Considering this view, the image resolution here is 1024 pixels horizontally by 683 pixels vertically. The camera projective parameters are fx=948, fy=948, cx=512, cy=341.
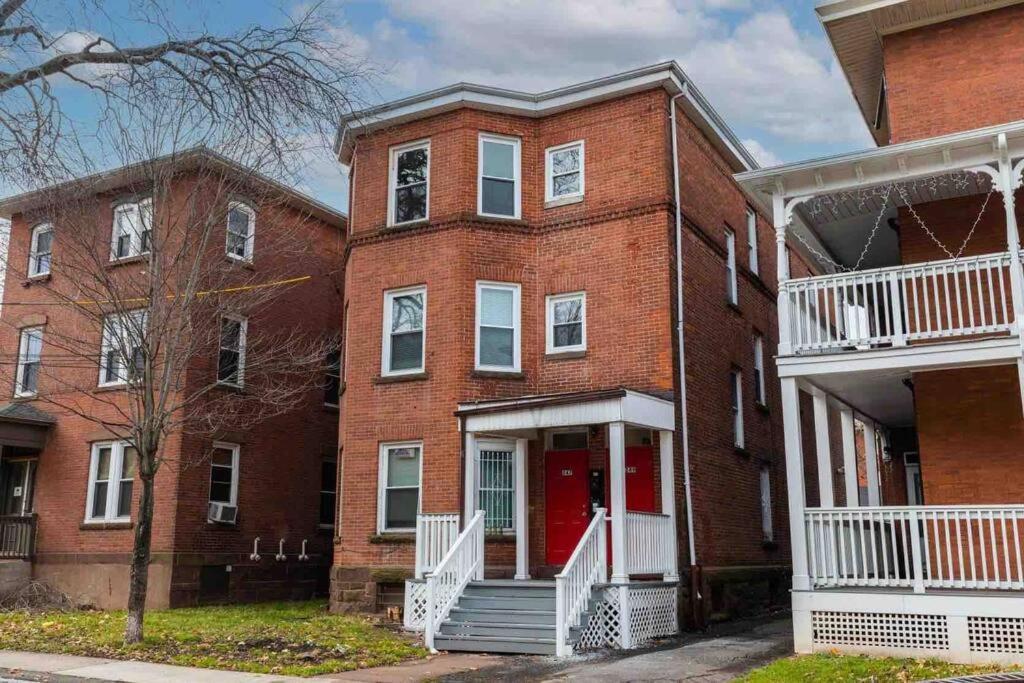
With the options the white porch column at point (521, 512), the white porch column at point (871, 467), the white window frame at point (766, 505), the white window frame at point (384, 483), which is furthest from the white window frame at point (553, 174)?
the white window frame at point (766, 505)

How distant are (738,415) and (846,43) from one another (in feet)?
25.5

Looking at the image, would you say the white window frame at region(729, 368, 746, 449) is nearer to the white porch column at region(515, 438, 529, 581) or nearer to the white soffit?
the white porch column at region(515, 438, 529, 581)

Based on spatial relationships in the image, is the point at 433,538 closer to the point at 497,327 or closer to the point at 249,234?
the point at 497,327

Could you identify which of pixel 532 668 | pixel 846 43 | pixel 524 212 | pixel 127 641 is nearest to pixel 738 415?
pixel 524 212

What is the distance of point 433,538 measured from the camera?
16453 mm

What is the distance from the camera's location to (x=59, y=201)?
49.0 feet

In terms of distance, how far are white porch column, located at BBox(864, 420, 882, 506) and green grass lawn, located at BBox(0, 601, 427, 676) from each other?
813cm

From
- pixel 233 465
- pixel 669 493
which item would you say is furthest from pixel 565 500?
pixel 233 465

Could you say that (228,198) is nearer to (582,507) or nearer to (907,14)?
(582,507)

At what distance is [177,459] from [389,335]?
5.33 meters

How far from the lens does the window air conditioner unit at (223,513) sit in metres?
20.8

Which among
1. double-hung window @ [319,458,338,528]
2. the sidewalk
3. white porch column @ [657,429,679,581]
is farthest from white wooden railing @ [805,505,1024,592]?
double-hung window @ [319,458,338,528]

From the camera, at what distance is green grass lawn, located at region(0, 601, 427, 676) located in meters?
12.2

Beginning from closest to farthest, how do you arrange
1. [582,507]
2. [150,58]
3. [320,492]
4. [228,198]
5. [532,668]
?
[150,58] → [532,668] → [228,198] → [582,507] → [320,492]
